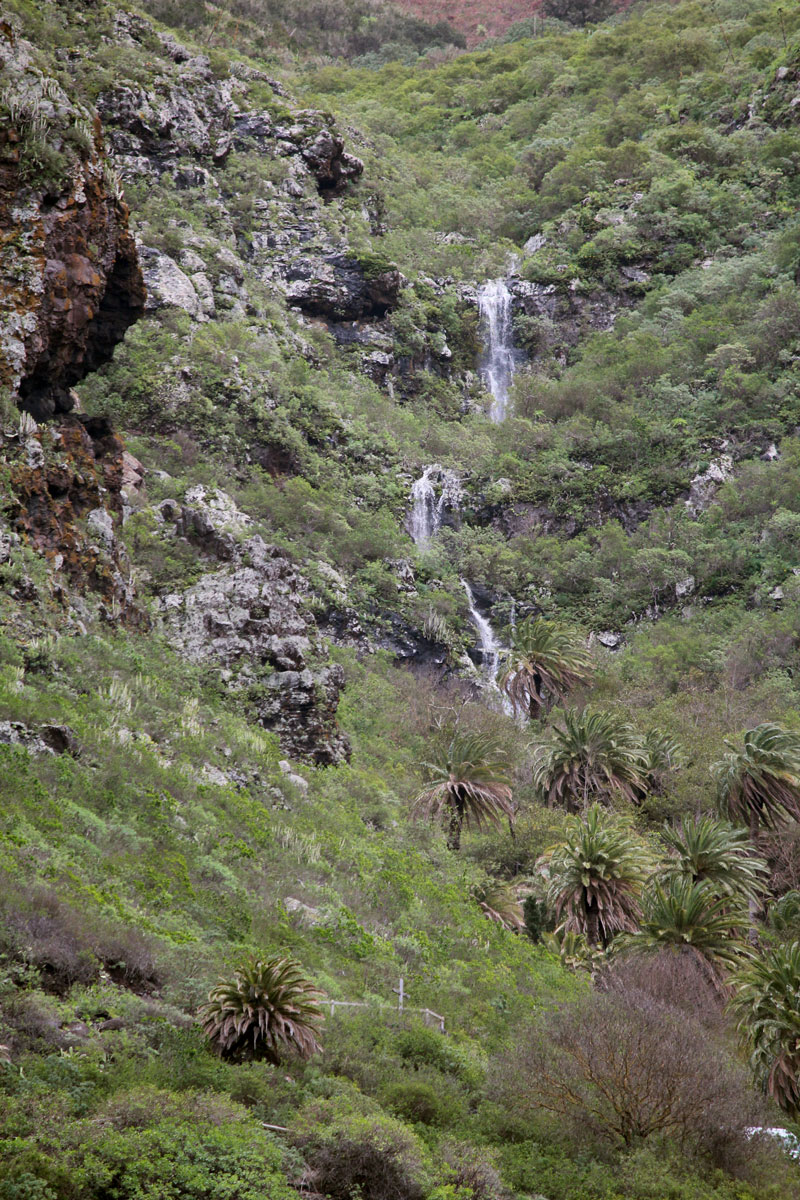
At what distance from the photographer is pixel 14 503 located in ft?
61.2

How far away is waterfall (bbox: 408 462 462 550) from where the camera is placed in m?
53.7

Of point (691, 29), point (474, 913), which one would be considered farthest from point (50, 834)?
point (691, 29)

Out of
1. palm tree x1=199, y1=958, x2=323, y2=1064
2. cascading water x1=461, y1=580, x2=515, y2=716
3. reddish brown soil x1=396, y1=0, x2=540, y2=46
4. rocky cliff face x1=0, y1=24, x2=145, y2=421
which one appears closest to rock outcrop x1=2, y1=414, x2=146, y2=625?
rocky cliff face x1=0, y1=24, x2=145, y2=421

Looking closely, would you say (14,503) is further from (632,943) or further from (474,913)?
(632,943)

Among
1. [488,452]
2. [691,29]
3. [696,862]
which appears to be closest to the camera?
[696,862]

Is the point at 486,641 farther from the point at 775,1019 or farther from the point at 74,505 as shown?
the point at 775,1019

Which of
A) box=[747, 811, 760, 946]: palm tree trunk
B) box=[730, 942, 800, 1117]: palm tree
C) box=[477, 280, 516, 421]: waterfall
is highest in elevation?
box=[477, 280, 516, 421]: waterfall

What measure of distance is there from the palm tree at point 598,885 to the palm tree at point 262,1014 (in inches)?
579

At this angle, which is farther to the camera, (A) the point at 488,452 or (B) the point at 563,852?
(A) the point at 488,452

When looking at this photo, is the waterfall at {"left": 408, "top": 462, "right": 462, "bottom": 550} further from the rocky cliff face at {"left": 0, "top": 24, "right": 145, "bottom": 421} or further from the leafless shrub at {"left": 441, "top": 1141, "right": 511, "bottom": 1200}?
the leafless shrub at {"left": 441, "top": 1141, "right": 511, "bottom": 1200}

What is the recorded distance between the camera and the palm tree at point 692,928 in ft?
71.5

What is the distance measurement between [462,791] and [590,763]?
5.55m

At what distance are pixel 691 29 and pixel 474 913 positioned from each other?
3854 inches

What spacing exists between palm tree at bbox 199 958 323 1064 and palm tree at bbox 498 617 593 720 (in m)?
28.9
